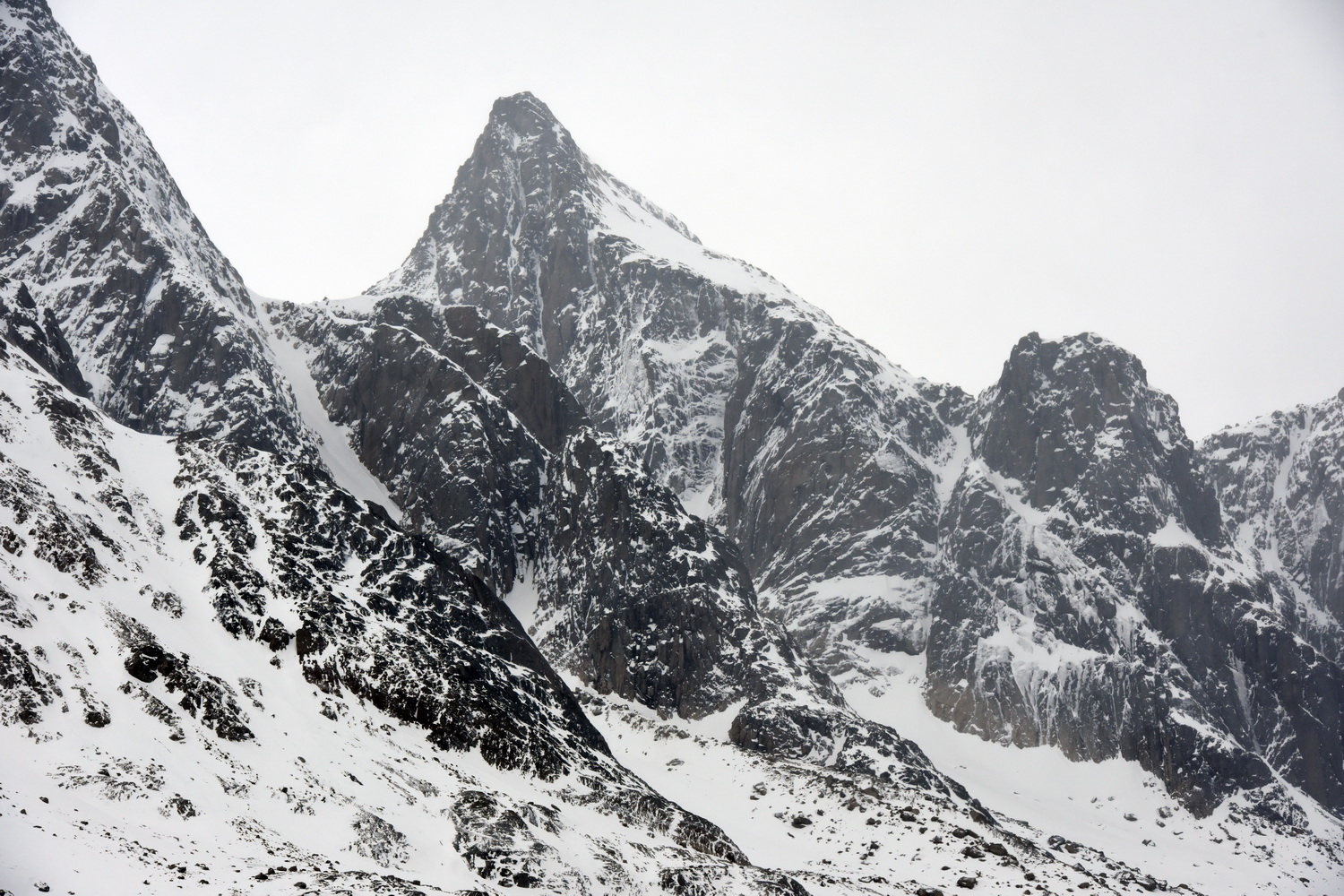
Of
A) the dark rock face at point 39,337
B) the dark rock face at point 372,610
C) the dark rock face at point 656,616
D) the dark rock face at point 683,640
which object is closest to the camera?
the dark rock face at point 372,610

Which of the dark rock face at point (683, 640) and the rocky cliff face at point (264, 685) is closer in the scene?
the rocky cliff face at point (264, 685)

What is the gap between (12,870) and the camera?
4816 centimetres

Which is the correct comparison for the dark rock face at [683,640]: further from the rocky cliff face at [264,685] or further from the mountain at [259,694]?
the rocky cliff face at [264,685]

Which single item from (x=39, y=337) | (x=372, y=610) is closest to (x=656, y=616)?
Answer: (x=372, y=610)

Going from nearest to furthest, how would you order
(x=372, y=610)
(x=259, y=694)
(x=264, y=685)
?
(x=259, y=694) < (x=264, y=685) < (x=372, y=610)

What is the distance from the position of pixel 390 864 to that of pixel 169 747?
15026mm

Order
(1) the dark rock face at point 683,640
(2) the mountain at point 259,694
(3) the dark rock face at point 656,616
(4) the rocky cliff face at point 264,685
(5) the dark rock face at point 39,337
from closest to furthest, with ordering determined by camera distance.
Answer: (2) the mountain at point 259,694 → (4) the rocky cliff face at point 264,685 → (5) the dark rock face at point 39,337 → (1) the dark rock face at point 683,640 → (3) the dark rock face at point 656,616

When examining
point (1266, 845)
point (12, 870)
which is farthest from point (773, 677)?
point (12, 870)

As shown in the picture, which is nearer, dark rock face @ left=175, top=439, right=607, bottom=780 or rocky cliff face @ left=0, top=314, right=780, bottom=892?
rocky cliff face @ left=0, top=314, right=780, bottom=892

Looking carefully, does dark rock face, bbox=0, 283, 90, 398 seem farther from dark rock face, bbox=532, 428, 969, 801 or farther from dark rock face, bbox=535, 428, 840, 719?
dark rock face, bbox=535, 428, 840, 719

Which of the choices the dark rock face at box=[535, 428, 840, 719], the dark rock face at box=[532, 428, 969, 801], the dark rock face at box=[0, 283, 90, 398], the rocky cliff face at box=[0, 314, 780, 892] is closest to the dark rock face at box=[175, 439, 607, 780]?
the rocky cliff face at box=[0, 314, 780, 892]

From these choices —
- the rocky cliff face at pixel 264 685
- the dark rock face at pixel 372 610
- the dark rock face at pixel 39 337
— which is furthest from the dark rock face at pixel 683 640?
the dark rock face at pixel 39 337

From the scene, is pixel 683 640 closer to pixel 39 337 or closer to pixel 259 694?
pixel 39 337

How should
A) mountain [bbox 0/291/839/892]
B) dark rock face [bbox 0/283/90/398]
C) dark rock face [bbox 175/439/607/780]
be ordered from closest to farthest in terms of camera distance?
mountain [bbox 0/291/839/892], dark rock face [bbox 175/439/607/780], dark rock face [bbox 0/283/90/398]
